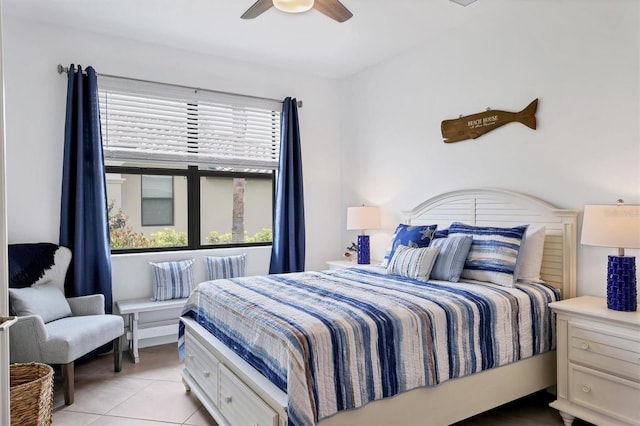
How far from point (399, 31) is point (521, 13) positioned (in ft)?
3.16

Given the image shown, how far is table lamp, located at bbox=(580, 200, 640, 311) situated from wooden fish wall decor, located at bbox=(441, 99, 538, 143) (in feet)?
3.04

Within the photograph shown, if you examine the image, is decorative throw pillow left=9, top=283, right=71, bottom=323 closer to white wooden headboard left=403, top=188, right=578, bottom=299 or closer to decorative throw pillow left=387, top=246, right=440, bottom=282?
decorative throw pillow left=387, top=246, right=440, bottom=282

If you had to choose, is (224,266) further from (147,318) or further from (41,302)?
(41,302)

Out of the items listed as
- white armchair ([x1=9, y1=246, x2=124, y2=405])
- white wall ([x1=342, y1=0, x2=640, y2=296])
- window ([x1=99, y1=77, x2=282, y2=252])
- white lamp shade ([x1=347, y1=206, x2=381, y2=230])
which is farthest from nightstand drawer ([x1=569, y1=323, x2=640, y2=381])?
Answer: window ([x1=99, y1=77, x2=282, y2=252])

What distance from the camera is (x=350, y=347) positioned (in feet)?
6.30

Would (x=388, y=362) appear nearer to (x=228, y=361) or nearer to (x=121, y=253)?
(x=228, y=361)

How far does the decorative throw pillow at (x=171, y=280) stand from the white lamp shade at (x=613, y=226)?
3.17m

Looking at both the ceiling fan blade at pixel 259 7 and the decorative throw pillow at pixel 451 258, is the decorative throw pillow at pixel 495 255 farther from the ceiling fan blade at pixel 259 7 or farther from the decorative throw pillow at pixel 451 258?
the ceiling fan blade at pixel 259 7

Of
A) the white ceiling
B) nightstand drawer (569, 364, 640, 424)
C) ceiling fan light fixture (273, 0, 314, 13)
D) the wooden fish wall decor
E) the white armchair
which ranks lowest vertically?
nightstand drawer (569, 364, 640, 424)

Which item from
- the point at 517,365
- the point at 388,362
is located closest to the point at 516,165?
the point at 517,365

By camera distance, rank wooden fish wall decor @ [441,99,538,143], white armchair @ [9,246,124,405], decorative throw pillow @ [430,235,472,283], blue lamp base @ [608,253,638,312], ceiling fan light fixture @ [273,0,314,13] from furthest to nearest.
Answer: wooden fish wall decor @ [441,99,538,143] < decorative throw pillow @ [430,235,472,283] < white armchair @ [9,246,124,405] < ceiling fan light fixture @ [273,0,314,13] < blue lamp base @ [608,253,638,312]

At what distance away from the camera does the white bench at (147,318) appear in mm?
3567

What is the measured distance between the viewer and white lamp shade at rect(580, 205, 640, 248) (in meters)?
2.29

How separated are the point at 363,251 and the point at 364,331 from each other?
234 cm
